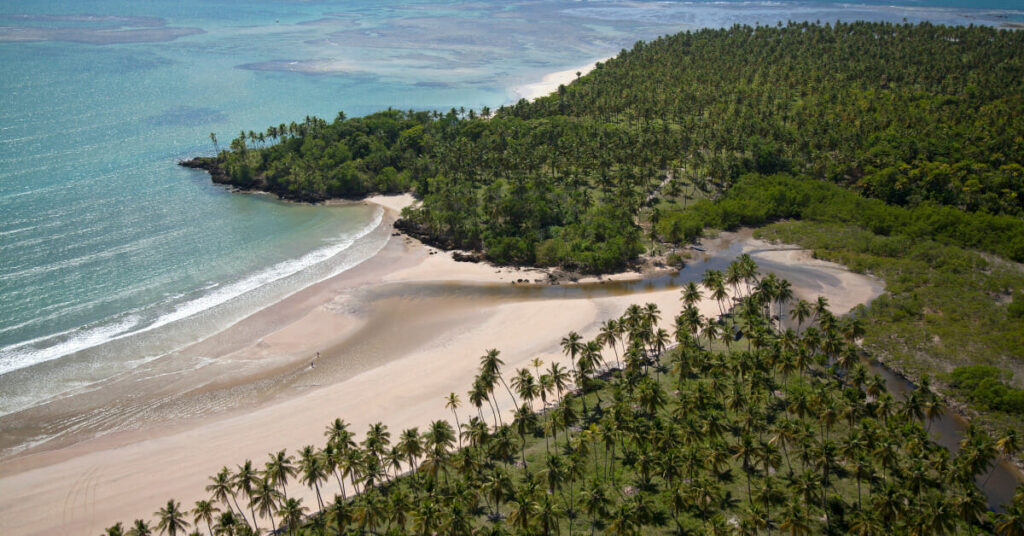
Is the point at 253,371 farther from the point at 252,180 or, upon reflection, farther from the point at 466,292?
the point at 252,180

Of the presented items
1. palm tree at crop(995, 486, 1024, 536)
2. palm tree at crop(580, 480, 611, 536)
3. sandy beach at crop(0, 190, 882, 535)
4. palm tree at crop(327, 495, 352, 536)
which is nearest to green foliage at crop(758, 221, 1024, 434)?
sandy beach at crop(0, 190, 882, 535)

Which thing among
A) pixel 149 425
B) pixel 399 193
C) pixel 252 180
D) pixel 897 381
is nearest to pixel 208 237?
pixel 252 180

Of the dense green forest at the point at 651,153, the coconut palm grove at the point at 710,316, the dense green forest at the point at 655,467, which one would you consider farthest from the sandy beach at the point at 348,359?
the dense green forest at the point at 651,153

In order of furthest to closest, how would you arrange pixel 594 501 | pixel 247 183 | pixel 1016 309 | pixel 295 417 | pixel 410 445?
pixel 247 183
pixel 1016 309
pixel 295 417
pixel 410 445
pixel 594 501

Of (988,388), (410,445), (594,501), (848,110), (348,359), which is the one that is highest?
(848,110)

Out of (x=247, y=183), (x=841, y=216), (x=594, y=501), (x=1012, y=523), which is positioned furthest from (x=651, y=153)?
(x=1012, y=523)

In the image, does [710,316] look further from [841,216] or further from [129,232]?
[129,232]

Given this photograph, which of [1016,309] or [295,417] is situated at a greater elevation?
[295,417]
